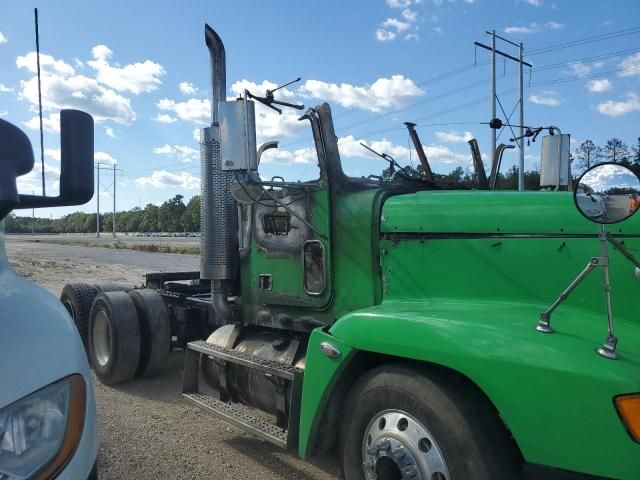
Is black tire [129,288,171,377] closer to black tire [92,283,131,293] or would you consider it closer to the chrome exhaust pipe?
black tire [92,283,131,293]

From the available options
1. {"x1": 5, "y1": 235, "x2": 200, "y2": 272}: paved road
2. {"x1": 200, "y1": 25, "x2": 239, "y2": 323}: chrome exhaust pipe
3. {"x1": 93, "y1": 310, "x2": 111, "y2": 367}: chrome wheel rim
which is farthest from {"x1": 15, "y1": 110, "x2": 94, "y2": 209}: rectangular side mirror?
{"x1": 5, "y1": 235, "x2": 200, "y2": 272}: paved road

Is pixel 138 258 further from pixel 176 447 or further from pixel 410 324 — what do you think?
pixel 410 324

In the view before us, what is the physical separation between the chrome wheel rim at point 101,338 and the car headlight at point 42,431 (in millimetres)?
4695

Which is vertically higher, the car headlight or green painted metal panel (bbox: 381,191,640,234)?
green painted metal panel (bbox: 381,191,640,234)

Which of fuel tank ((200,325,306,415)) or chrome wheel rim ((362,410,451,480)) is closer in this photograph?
chrome wheel rim ((362,410,451,480))

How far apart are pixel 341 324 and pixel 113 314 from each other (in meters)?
3.73

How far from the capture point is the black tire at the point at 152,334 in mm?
6152

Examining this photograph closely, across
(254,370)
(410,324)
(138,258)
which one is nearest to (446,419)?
(410,324)

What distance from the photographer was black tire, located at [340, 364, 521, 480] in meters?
2.41

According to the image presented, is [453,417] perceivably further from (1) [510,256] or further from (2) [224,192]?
(2) [224,192]

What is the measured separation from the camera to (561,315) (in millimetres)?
2795

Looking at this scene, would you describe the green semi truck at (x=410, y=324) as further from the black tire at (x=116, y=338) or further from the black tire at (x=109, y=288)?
the black tire at (x=109, y=288)

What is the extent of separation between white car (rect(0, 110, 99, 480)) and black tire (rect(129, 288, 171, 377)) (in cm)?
416

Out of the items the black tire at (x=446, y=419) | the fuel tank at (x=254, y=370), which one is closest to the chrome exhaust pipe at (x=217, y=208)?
the fuel tank at (x=254, y=370)
